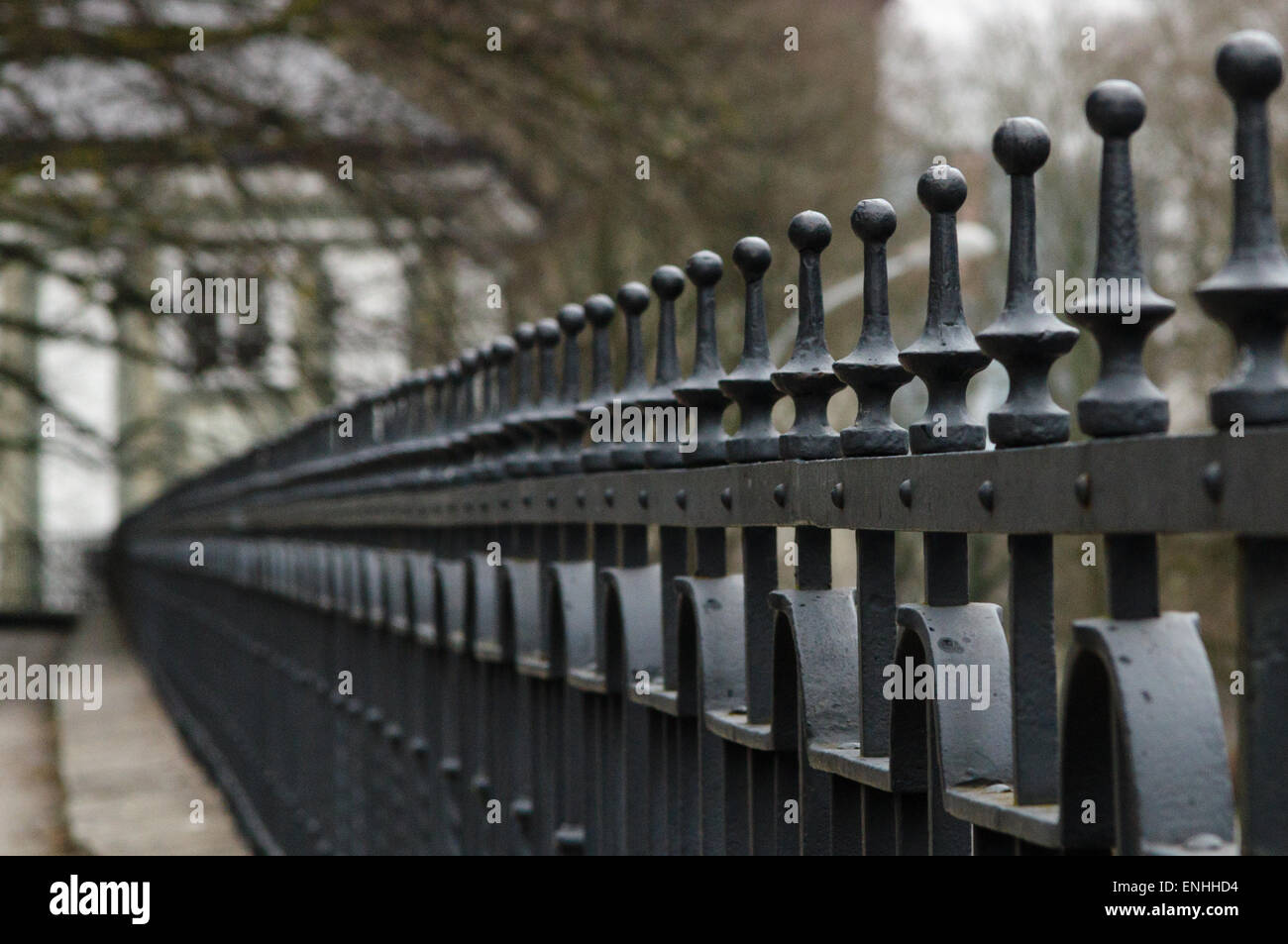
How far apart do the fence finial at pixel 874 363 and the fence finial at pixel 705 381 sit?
0.48 meters

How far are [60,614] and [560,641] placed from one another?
26.2 m

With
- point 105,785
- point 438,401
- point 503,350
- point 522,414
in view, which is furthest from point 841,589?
point 105,785

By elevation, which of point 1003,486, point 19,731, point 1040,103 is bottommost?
point 19,731

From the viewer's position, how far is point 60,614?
2736 centimetres

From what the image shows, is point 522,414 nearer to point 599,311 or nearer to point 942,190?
point 599,311

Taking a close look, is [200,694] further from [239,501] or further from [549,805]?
[549,805]

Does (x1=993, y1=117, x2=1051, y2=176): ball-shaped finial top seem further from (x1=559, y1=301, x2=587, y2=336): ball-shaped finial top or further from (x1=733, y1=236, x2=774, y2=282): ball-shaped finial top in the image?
(x1=559, y1=301, x2=587, y2=336): ball-shaped finial top

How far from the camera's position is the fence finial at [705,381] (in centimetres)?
221

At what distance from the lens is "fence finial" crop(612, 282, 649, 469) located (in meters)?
2.52

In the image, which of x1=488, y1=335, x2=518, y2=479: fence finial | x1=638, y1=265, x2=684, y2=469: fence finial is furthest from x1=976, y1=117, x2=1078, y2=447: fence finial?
x1=488, y1=335, x2=518, y2=479: fence finial

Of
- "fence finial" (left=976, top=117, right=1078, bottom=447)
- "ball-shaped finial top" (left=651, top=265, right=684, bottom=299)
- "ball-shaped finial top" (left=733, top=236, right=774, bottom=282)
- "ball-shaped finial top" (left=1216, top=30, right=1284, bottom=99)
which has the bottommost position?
"fence finial" (left=976, top=117, right=1078, bottom=447)

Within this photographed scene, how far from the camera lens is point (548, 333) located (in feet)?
9.77

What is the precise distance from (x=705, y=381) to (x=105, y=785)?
21.8 feet
